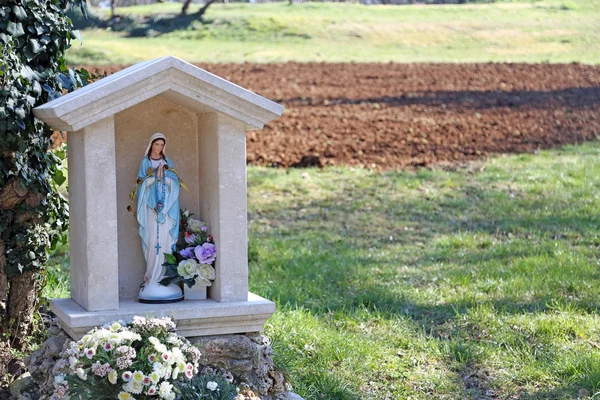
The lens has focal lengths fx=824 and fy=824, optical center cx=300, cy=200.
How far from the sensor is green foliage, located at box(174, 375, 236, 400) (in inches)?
159

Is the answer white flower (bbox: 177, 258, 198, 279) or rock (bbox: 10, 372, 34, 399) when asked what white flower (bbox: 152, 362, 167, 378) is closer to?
white flower (bbox: 177, 258, 198, 279)

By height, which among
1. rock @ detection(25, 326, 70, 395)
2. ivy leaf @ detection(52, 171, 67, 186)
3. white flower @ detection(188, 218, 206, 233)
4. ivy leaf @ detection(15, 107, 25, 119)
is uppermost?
ivy leaf @ detection(15, 107, 25, 119)

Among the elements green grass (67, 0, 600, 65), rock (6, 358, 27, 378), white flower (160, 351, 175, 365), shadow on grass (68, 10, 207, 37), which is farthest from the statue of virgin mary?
shadow on grass (68, 10, 207, 37)

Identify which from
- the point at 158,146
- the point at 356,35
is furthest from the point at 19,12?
the point at 356,35

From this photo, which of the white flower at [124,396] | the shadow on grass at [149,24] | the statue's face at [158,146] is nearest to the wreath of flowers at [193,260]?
A: the statue's face at [158,146]

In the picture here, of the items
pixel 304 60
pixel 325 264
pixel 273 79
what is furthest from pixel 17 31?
pixel 304 60

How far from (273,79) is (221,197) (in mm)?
16834

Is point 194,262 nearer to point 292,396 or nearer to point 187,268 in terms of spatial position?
point 187,268

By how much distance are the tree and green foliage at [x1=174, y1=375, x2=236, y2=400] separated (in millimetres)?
1459

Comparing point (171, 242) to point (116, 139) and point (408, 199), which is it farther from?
point (408, 199)

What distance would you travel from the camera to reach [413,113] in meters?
16.0

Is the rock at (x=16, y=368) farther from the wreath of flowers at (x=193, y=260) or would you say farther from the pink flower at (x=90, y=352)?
the pink flower at (x=90, y=352)

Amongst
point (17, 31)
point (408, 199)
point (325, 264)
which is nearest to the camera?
point (17, 31)

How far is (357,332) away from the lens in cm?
608
